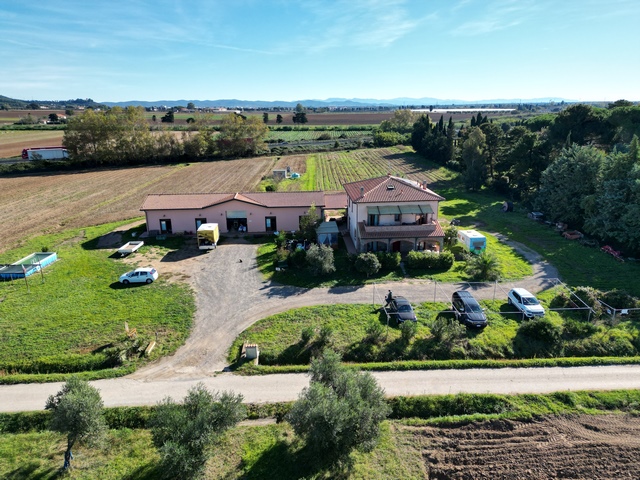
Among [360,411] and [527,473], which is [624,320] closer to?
[527,473]

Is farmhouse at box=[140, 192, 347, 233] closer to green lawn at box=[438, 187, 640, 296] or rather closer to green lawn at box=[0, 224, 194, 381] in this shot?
green lawn at box=[0, 224, 194, 381]

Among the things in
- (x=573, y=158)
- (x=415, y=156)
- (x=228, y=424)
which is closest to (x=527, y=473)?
(x=228, y=424)

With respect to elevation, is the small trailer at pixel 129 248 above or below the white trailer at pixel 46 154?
below

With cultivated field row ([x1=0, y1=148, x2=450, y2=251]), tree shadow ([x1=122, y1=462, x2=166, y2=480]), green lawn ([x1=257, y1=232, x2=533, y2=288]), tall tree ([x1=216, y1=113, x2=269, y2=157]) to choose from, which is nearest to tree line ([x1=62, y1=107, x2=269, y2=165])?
tall tree ([x1=216, y1=113, x2=269, y2=157])

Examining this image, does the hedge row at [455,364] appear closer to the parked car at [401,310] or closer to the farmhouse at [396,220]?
the parked car at [401,310]

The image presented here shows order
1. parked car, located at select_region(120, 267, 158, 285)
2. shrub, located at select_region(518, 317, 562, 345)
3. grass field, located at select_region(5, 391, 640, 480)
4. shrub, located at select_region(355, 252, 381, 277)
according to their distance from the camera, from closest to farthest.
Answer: grass field, located at select_region(5, 391, 640, 480) → shrub, located at select_region(518, 317, 562, 345) → parked car, located at select_region(120, 267, 158, 285) → shrub, located at select_region(355, 252, 381, 277)

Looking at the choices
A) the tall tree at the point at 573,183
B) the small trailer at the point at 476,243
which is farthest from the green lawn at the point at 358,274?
the tall tree at the point at 573,183

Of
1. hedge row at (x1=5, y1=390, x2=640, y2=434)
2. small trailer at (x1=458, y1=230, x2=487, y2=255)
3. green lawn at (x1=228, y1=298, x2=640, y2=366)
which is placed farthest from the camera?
small trailer at (x1=458, y1=230, x2=487, y2=255)

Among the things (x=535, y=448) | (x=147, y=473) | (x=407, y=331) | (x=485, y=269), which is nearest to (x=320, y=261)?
(x=407, y=331)
